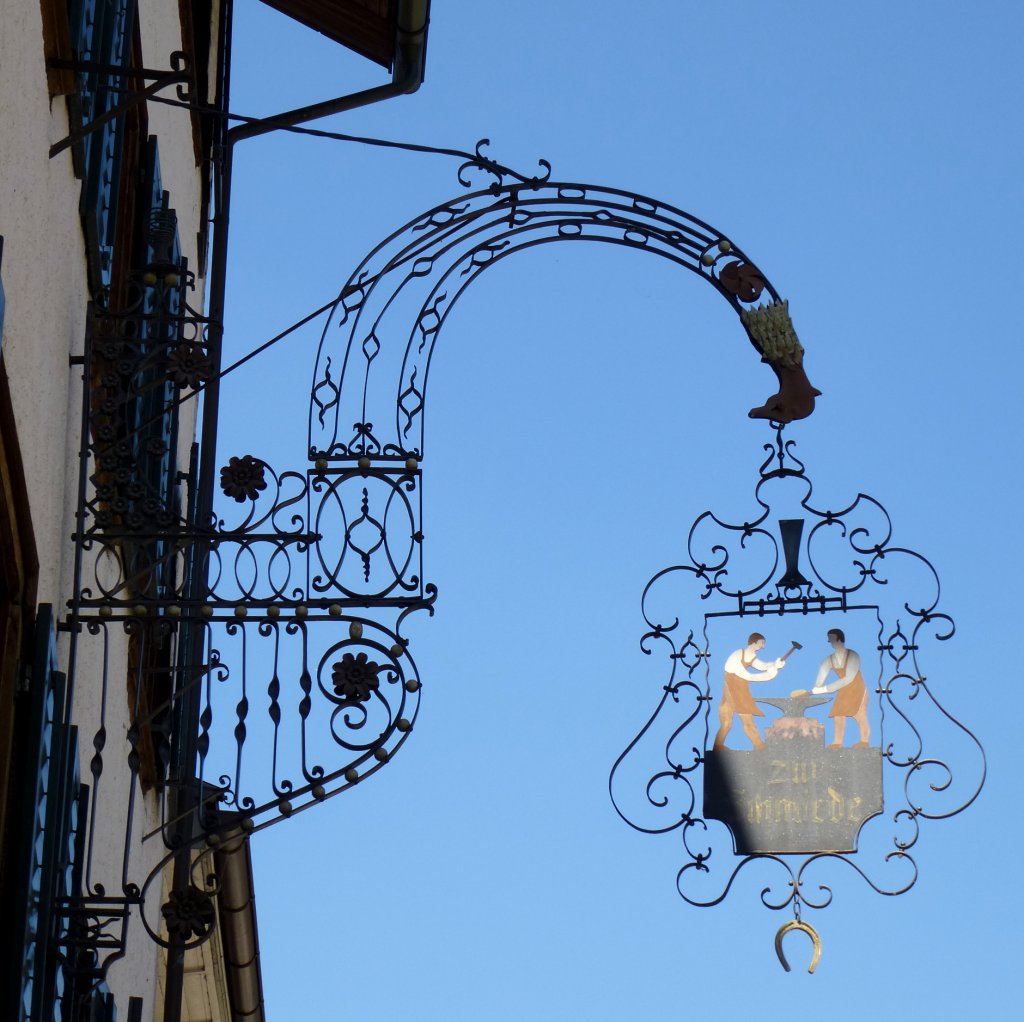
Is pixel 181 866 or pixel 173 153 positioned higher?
pixel 173 153

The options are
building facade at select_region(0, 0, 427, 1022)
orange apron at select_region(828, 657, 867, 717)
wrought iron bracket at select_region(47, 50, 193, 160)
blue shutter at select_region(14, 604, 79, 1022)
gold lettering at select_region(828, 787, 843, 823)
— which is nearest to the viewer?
blue shutter at select_region(14, 604, 79, 1022)

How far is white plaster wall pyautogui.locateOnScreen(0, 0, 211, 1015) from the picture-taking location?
4.86 metres

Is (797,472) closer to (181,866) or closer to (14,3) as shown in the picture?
(14,3)

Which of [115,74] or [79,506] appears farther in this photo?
[79,506]

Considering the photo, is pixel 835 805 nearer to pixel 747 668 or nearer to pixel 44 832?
pixel 747 668

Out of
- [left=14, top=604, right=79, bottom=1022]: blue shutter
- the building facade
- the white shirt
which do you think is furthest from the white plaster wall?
the white shirt

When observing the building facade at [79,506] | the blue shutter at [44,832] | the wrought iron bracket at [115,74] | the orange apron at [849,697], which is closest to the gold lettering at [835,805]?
the orange apron at [849,697]

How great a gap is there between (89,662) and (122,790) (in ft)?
3.48

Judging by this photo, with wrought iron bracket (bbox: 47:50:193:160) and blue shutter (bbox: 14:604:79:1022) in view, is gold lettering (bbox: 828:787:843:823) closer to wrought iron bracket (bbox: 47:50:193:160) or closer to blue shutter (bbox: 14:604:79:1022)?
blue shutter (bbox: 14:604:79:1022)

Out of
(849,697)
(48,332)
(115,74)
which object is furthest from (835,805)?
(115,74)

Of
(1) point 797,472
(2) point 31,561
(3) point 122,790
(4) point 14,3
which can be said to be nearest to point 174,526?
(2) point 31,561

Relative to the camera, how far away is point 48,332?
5.34m

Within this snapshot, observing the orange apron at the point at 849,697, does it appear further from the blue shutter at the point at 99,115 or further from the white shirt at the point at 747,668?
the blue shutter at the point at 99,115

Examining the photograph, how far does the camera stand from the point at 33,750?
484 centimetres
